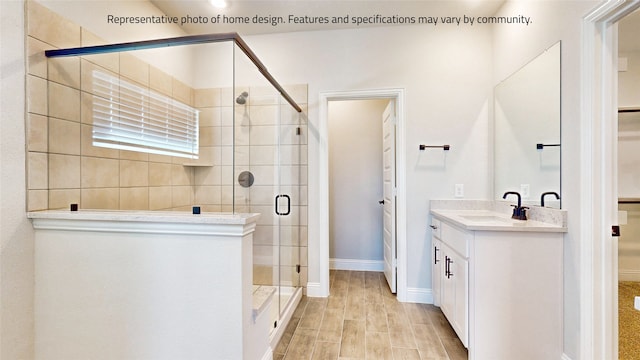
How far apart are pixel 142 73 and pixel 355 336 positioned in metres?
2.69

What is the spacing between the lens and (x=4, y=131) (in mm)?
1334

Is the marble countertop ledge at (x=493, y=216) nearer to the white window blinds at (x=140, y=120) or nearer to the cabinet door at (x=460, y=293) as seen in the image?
the cabinet door at (x=460, y=293)

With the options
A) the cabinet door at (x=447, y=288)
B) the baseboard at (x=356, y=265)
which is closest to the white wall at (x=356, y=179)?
the baseboard at (x=356, y=265)

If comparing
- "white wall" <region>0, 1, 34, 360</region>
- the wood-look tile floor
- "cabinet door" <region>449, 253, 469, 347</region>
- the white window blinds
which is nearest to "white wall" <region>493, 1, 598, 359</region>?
"cabinet door" <region>449, 253, 469, 347</region>

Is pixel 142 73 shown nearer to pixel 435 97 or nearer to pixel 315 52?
pixel 315 52

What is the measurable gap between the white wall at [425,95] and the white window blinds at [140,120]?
1.25 meters

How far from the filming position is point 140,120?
2201 mm

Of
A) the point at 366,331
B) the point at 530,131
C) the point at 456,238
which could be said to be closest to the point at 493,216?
the point at 456,238

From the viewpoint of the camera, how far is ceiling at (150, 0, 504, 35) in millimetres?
2336

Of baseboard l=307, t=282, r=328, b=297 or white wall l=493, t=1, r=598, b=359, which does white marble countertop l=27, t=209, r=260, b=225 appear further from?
white wall l=493, t=1, r=598, b=359

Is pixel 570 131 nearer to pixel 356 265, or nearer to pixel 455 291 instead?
pixel 455 291

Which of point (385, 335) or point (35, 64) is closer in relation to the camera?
point (35, 64)

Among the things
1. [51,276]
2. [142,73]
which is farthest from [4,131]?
[142,73]

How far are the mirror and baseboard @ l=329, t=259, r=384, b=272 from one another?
1677 millimetres
